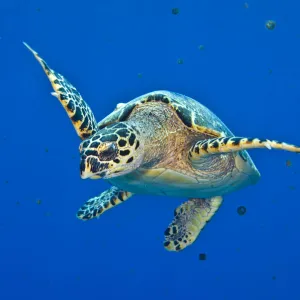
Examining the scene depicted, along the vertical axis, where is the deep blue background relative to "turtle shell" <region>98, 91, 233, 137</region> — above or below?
above

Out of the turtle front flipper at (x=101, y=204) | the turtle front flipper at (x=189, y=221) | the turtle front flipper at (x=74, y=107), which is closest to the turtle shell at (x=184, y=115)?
the turtle front flipper at (x=74, y=107)

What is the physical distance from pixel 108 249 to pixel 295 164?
7527 mm

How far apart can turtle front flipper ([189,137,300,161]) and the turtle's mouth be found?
3.71 ft

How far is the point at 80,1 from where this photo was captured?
13.5 meters

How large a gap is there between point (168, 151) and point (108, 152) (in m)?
1.16

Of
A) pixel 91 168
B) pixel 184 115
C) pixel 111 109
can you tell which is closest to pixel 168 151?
pixel 184 115

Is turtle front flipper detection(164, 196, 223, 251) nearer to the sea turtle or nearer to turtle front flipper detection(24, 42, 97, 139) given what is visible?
the sea turtle

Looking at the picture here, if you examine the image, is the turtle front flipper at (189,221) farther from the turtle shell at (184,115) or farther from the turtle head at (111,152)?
the turtle head at (111,152)

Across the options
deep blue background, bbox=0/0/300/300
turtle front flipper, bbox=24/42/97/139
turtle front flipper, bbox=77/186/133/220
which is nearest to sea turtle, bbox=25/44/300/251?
Answer: turtle front flipper, bbox=24/42/97/139

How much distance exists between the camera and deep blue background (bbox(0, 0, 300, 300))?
12.6 m

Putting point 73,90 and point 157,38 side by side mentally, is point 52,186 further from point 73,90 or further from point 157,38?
point 73,90

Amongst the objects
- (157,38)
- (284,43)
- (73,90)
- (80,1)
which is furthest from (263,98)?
(73,90)

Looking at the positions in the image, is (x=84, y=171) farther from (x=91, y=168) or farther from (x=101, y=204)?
(x=101, y=204)

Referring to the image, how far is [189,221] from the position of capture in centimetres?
547
